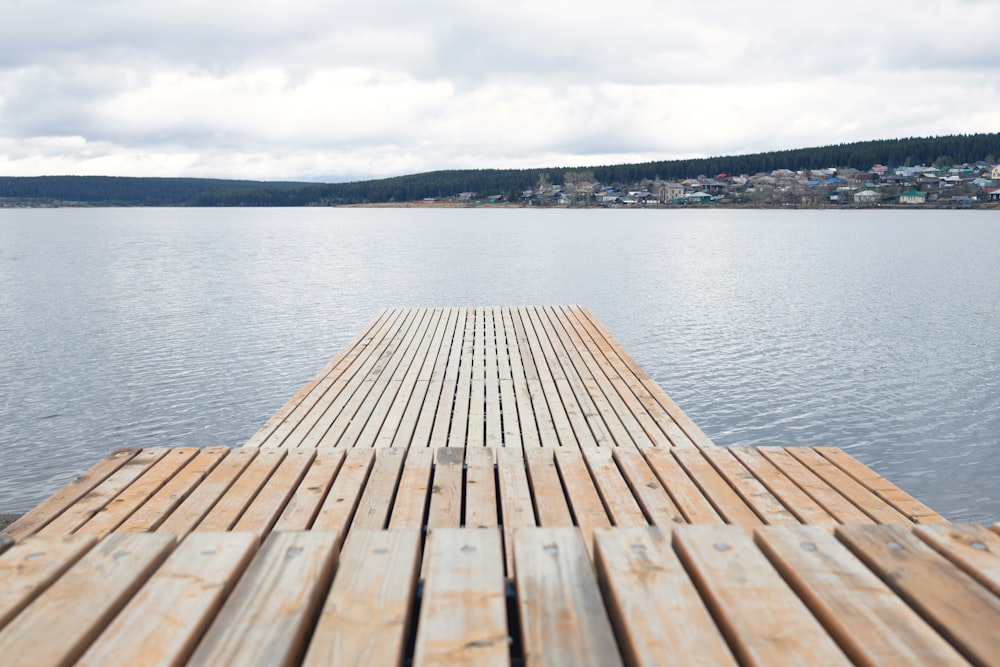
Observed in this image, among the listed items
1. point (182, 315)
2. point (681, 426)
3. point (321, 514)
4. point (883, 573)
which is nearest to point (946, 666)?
point (883, 573)

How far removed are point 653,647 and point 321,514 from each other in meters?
2.37

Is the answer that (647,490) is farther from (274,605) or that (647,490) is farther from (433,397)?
(433,397)

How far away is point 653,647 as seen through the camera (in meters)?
1.62

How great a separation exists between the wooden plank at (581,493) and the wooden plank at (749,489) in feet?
2.71

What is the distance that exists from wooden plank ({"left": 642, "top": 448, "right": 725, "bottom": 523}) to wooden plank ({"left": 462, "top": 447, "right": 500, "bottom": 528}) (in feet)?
3.16

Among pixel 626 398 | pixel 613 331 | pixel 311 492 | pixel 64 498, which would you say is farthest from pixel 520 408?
pixel 613 331

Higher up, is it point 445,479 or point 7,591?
point 7,591

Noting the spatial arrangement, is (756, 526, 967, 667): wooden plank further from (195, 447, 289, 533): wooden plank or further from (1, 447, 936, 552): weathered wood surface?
(195, 447, 289, 533): wooden plank

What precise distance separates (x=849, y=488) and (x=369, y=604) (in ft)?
11.6

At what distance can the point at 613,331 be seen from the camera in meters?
17.7

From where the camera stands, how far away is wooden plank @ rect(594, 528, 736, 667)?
1.61 metres

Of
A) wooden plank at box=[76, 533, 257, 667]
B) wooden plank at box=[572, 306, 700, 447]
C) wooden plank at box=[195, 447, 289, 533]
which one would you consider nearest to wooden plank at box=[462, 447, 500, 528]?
wooden plank at box=[195, 447, 289, 533]

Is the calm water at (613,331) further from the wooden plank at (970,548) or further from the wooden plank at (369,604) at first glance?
the wooden plank at (369,604)

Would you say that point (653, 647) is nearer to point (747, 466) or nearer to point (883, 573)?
point (883, 573)
